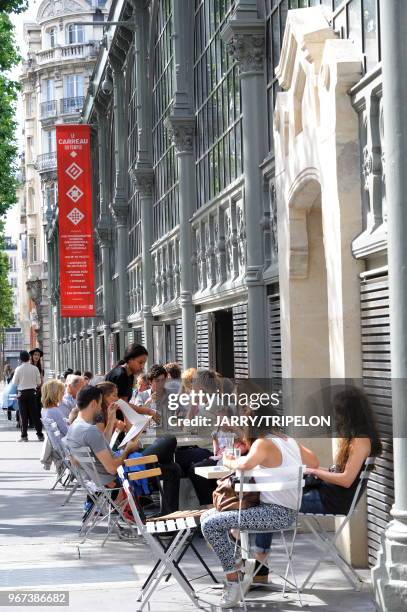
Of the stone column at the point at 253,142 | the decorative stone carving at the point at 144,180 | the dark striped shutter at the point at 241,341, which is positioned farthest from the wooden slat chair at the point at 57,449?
the decorative stone carving at the point at 144,180

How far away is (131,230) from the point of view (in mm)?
35844

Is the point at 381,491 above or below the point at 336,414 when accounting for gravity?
below

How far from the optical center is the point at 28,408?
28.2 metres

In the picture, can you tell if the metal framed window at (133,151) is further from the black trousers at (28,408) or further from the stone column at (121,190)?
the black trousers at (28,408)

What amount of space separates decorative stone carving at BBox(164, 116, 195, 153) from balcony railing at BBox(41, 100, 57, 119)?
63.4 m

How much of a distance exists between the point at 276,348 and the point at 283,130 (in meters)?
3.48

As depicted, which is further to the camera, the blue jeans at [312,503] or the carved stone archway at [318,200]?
the carved stone archway at [318,200]

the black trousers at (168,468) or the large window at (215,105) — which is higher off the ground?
the large window at (215,105)

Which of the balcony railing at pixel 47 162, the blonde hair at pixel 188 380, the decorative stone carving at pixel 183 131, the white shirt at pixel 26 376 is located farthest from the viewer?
the balcony railing at pixel 47 162

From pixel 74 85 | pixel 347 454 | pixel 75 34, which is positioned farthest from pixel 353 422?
pixel 75 34

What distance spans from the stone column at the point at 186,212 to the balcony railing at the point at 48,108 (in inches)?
2493

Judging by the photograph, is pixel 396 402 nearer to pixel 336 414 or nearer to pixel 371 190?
pixel 336 414

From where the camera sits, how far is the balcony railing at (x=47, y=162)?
8769 cm

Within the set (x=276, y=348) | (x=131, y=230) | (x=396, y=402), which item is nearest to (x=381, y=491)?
(x=396, y=402)
